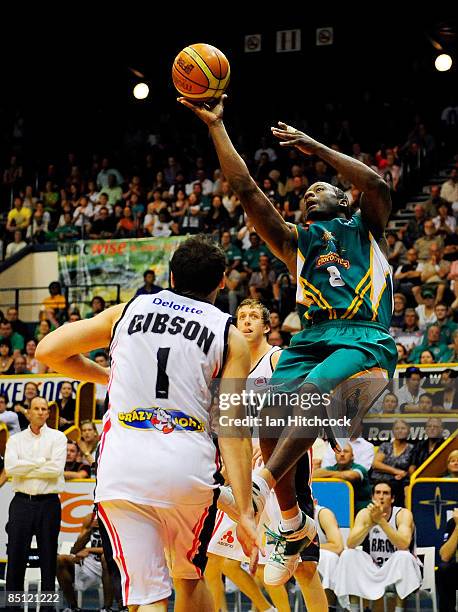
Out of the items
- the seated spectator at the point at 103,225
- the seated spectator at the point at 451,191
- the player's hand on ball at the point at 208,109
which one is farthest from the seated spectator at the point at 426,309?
the player's hand on ball at the point at 208,109

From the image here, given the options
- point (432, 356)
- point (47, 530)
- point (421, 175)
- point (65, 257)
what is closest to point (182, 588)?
point (47, 530)

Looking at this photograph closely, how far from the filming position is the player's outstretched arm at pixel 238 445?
4949 millimetres

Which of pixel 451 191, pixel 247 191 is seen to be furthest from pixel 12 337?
pixel 247 191

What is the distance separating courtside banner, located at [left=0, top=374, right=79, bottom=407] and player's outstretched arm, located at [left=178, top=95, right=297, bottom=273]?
866 centimetres

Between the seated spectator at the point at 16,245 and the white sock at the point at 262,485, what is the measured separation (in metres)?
16.4

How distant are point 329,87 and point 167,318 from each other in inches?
838

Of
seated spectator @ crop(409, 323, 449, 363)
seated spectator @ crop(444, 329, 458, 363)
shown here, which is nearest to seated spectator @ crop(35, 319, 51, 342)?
seated spectator @ crop(409, 323, 449, 363)

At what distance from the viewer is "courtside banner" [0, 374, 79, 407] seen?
15305 millimetres

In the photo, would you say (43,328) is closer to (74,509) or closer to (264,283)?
(264,283)

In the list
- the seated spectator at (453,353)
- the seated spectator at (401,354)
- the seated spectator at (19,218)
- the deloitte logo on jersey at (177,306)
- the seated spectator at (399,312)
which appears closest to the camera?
the deloitte logo on jersey at (177,306)

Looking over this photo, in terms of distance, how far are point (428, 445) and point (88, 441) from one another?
4305 mm

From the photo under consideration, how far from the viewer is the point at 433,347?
1420 cm

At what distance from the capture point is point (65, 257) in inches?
776

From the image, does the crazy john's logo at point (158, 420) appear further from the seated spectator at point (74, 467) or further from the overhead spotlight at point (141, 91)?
the overhead spotlight at point (141, 91)
